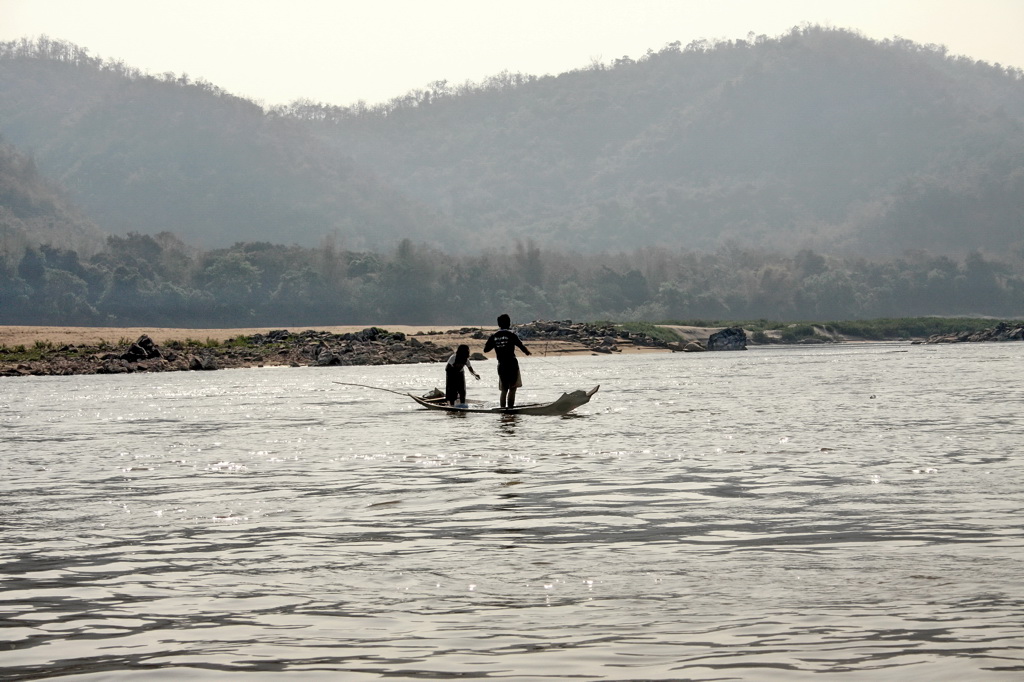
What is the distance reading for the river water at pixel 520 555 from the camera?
311 inches

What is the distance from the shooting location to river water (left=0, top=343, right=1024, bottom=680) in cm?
790

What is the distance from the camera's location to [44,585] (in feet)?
34.1

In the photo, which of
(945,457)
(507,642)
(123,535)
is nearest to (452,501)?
(123,535)

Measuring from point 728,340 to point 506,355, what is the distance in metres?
104

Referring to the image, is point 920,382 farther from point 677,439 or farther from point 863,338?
point 863,338

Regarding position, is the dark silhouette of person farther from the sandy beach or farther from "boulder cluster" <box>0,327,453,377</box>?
the sandy beach

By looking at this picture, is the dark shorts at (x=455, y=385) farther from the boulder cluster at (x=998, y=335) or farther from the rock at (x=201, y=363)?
the boulder cluster at (x=998, y=335)

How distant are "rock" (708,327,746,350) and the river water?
346ft

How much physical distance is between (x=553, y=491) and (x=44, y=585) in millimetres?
7416

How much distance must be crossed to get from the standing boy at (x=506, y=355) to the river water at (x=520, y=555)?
4814mm

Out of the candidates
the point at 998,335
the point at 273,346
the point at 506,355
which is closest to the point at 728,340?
the point at 998,335

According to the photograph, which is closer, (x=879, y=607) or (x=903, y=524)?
(x=879, y=607)

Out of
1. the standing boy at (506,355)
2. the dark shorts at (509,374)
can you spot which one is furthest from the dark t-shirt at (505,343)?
the dark shorts at (509,374)

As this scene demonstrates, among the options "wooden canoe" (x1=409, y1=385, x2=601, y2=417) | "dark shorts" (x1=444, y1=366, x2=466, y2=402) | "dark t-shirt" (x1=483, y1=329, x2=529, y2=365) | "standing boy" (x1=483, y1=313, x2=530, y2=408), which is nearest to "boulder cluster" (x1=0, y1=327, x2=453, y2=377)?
"dark shorts" (x1=444, y1=366, x2=466, y2=402)
